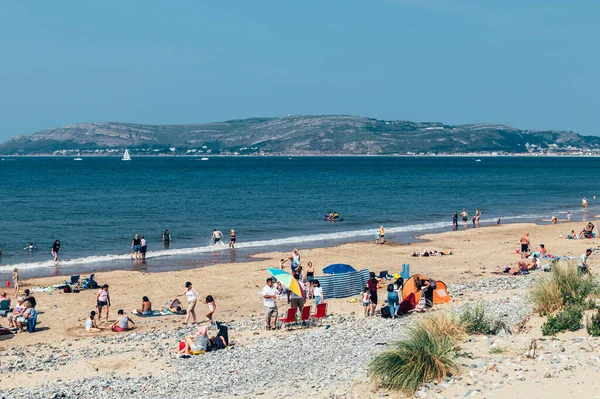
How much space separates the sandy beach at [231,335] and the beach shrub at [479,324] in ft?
1.76

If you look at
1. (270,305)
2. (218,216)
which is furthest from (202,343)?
(218,216)

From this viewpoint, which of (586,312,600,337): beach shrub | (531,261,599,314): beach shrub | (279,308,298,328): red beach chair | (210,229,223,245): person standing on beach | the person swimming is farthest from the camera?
(210,229,223,245): person standing on beach

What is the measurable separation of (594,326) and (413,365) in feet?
12.8

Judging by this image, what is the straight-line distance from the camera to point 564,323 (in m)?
13.1

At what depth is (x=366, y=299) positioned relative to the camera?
19828 millimetres

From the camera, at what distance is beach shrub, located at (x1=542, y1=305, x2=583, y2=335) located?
42.8 ft

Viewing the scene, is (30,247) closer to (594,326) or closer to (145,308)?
(145,308)

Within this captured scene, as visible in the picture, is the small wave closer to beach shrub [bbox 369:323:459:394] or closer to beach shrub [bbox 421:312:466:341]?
beach shrub [bbox 421:312:466:341]

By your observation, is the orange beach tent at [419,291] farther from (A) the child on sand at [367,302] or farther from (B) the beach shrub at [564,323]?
(B) the beach shrub at [564,323]

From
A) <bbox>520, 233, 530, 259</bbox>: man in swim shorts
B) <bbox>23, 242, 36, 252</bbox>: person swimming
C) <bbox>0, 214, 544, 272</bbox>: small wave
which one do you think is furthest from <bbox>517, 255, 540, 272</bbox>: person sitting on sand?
<bbox>23, 242, 36, 252</bbox>: person swimming

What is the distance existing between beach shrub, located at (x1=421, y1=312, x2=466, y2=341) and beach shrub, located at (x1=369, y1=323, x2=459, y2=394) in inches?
63.0

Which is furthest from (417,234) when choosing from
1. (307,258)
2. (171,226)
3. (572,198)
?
(572,198)

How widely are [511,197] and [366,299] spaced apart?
60.8 meters

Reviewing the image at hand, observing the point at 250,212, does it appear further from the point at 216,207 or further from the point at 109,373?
the point at 109,373
